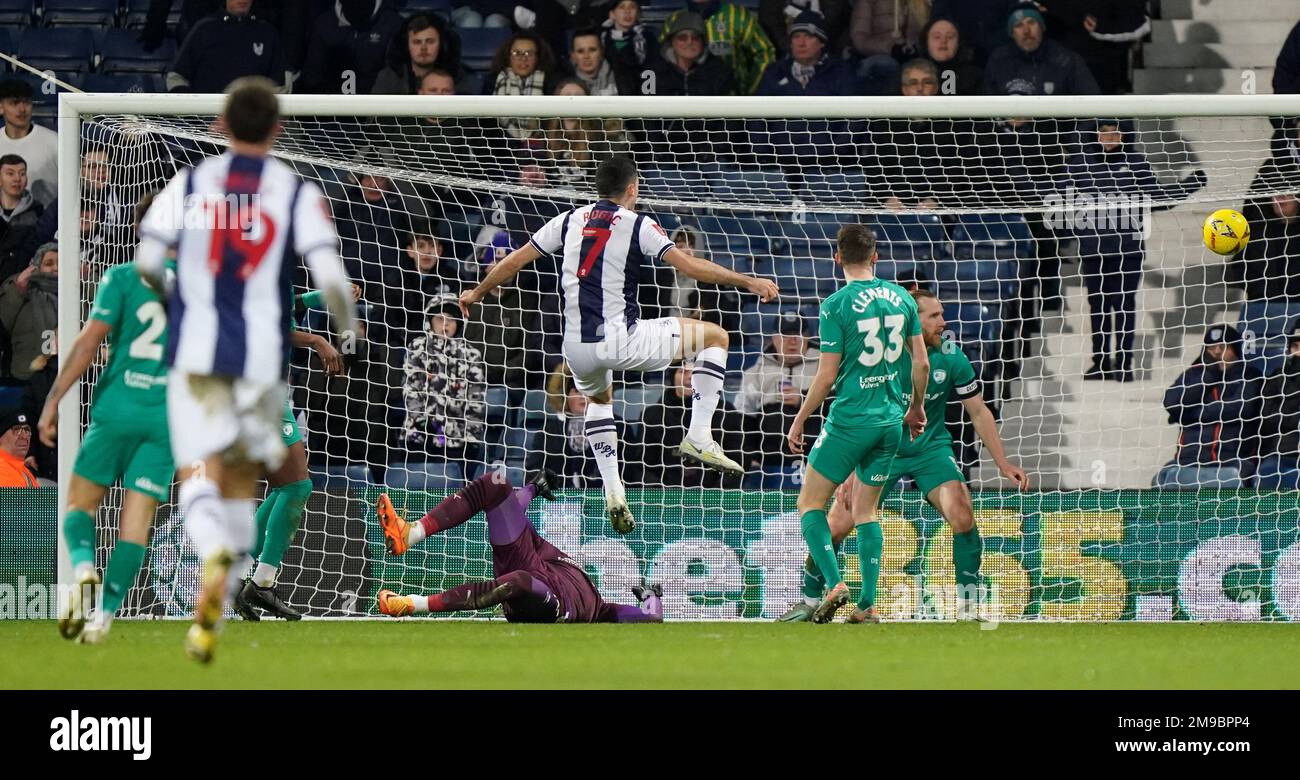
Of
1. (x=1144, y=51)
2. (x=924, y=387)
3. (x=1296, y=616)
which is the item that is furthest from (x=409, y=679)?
(x=1144, y=51)

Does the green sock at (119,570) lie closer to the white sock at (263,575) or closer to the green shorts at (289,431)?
the green shorts at (289,431)

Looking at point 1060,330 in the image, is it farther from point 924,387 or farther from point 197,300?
point 197,300

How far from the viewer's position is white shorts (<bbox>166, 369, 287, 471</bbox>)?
5887mm

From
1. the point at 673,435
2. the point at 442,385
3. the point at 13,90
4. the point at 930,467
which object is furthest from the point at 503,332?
the point at 13,90

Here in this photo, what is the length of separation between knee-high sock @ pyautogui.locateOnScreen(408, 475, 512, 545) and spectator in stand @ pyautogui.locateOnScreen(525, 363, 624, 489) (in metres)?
2.03

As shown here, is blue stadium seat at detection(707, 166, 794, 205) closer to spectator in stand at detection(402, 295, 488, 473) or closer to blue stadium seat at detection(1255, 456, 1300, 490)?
spectator in stand at detection(402, 295, 488, 473)

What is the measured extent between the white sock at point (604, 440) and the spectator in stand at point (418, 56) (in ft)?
15.3

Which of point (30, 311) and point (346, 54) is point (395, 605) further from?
point (346, 54)

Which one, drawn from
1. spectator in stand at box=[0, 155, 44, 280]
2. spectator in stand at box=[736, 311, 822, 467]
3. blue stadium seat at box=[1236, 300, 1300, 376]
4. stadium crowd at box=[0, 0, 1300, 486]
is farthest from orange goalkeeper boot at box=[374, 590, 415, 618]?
blue stadium seat at box=[1236, 300, 1300, 376]

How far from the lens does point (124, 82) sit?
543 inches

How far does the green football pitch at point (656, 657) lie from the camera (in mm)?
6062

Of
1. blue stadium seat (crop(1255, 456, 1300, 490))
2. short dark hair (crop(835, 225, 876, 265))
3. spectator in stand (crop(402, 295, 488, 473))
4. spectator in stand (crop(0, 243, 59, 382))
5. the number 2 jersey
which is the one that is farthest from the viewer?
spectator in stand (crop(0, 243, 59, 382))

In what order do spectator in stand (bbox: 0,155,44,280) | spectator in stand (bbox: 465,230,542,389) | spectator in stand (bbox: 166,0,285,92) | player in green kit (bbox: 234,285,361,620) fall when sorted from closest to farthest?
1. player in green kit (bbox: 234,285,361,620)
2. spectator in stand (bbox: 465,230,542,389)
3. spectator in stand (bbox: 0,155,44,280)
4. spectator in stand (bbox: 166,0,285,92)

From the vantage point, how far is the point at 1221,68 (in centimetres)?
1409
